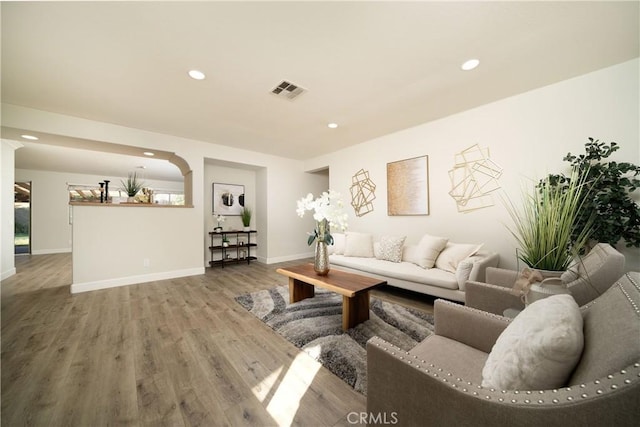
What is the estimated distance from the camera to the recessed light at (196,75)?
2.23m

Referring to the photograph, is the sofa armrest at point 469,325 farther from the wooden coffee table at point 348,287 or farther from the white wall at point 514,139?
the white wall at point 514,139

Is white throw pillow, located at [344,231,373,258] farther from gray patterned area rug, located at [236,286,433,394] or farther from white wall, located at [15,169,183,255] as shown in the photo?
white wall, located at [15,169,183,255]

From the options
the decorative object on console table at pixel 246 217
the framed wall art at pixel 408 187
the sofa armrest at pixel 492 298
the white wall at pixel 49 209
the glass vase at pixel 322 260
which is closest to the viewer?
the sofa armrest at pixel 492 298

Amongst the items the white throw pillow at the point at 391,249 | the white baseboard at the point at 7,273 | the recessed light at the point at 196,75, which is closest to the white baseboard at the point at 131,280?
the white baseboard at the point at 7,273

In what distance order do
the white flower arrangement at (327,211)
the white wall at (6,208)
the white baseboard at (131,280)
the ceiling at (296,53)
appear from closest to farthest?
the ceiling at (296,53), the white flower arrangement at (327,211), the white baseboard at (131,280), the white wall at (6,208)

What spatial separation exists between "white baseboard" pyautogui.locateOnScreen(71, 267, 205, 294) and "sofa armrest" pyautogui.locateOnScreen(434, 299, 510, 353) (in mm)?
4256

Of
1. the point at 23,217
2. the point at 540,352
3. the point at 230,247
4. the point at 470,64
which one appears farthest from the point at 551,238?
the point at 23,217

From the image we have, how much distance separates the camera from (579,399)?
1.76ft

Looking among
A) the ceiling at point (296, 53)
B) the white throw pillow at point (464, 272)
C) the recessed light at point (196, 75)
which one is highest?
the ceiling at point (296, 53)

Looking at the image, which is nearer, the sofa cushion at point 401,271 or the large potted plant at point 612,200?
the large potted plant at point 612,200

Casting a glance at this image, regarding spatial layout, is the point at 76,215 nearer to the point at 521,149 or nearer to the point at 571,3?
the point at 571,3

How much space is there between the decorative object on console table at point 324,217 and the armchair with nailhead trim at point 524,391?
4.77ft

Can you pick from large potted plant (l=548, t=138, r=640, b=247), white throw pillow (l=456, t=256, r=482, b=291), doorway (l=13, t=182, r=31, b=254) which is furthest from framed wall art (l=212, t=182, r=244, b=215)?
doorway (l=13, t=182, r=31, b=254)

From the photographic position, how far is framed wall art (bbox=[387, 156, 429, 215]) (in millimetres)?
3607
